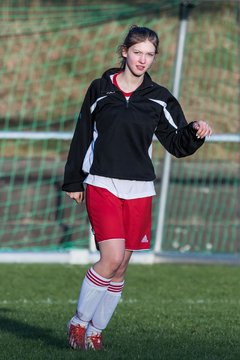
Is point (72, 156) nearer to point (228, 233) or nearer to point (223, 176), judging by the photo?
point (228, 233)

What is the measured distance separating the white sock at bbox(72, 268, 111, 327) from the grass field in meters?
0.21

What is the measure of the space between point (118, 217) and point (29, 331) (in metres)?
1.26

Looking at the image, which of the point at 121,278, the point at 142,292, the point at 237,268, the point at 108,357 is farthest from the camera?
the point at 237,268

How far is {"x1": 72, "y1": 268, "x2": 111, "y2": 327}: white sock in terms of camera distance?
557 centimetres

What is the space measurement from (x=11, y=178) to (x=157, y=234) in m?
3.24

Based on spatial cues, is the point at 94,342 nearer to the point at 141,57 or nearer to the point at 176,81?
the point at 141,57

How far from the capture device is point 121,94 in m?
5.65

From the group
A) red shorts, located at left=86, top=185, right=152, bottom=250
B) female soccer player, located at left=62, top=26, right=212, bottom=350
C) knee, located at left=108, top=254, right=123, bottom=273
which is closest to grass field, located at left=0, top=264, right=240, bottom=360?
female soccer player, located at left=62, top=26, right=212, bottom=350

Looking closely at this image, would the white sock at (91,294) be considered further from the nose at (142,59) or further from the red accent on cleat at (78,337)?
the nose at (142,59)

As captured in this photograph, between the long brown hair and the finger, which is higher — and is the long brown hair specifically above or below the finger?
above

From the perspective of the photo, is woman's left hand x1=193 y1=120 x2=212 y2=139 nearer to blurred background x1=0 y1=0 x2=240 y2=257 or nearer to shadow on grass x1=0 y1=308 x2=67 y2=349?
shadow on grass x1=0 y1=308 x2=67 y2=349

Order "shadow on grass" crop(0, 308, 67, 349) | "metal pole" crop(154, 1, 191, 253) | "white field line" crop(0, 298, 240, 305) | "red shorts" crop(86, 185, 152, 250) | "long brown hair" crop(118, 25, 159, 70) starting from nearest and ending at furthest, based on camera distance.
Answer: "red shorts" crop(86, 185, 152, 250), "long brown hair" crop(118, 25, 159, 70), "shadow on grass" crop(0, 308, 67, 349), "white field line" crop(0, 298, 240, 305), "metal pole" crop(154, 1, 191, 253)

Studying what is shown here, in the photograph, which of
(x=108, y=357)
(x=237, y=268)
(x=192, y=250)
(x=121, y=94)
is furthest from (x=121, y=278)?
(x=192, y=250)

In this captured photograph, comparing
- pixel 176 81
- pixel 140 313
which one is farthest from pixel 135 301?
pixel 176 81
